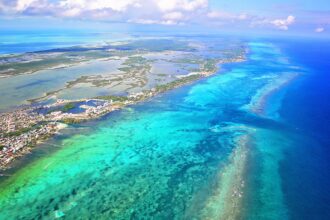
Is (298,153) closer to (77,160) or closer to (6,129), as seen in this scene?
(77,160)

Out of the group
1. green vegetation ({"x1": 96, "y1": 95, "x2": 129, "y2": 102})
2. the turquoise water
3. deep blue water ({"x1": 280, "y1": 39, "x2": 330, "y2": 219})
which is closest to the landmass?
green vegetation ({"x1": 96, "y1": 95, "x2": 129, "y2": 102})

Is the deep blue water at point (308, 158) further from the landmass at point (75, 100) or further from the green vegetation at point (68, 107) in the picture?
Answer: the green vegetation at point (68, 107)

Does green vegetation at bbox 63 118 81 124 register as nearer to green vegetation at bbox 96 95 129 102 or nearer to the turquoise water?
the turquoise water

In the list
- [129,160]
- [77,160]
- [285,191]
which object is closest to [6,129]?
[77,160]

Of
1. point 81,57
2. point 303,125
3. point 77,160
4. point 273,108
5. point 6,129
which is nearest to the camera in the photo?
point 77,160

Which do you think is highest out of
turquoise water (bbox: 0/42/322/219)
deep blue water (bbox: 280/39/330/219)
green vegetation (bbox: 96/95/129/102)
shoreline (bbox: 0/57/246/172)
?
green vegetation (bbox: 96/95/129/102)

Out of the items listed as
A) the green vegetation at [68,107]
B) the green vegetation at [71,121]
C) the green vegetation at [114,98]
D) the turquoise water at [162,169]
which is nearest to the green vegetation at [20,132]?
the green vegetation at [71,121]

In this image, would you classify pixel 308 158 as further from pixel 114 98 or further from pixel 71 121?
pixel 114 98

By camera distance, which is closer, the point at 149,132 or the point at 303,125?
the point at 149,132
